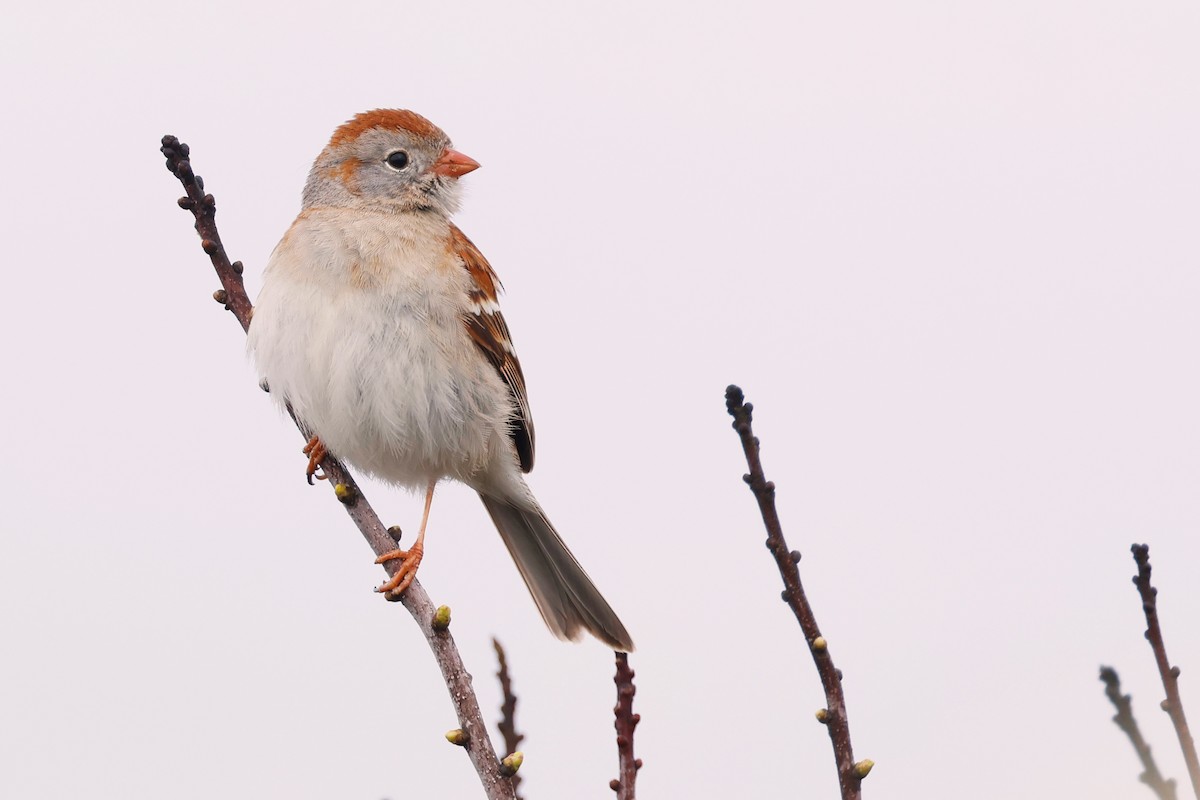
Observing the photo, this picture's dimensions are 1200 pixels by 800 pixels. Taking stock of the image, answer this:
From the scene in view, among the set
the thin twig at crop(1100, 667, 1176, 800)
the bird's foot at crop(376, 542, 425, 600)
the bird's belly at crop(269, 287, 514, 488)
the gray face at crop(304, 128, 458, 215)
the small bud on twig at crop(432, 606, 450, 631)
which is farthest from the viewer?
the gray face at crop(304, 128, 458, 215)

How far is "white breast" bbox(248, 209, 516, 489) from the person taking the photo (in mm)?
5547

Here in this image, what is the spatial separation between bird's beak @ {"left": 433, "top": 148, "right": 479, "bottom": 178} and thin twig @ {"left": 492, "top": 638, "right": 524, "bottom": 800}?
12.5 ft

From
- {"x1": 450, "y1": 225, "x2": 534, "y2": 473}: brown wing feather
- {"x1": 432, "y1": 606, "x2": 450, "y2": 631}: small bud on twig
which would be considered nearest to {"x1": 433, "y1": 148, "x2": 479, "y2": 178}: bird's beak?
{"x1": 450, "y1": 225, "x2": 534, "y2": 473}: brown wing feather

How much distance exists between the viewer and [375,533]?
4.64 meters

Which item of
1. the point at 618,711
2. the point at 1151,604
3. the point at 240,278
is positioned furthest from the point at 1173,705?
the point at 240,278

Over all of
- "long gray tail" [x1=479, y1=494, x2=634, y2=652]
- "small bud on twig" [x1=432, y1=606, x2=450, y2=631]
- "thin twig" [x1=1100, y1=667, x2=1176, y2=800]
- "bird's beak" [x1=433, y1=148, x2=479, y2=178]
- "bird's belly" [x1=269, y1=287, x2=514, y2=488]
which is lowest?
"thin twig" [x1=1100, y1=667, x2=1176, y2=800]

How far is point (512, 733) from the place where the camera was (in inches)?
132

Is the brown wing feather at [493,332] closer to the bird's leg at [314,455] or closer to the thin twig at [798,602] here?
the bird's leg at [314,455]

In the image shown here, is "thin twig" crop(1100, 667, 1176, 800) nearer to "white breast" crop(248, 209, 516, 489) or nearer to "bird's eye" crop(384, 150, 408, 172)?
"white breast" crop(248, 209, 516, 489)

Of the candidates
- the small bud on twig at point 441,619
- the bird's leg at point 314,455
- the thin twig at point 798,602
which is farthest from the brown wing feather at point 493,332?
the thin twig at point 798,602

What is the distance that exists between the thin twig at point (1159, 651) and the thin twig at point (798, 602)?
585mm

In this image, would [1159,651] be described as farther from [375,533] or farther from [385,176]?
[385,176]

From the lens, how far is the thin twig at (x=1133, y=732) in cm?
206

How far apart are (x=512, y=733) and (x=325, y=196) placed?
396 centimetres
